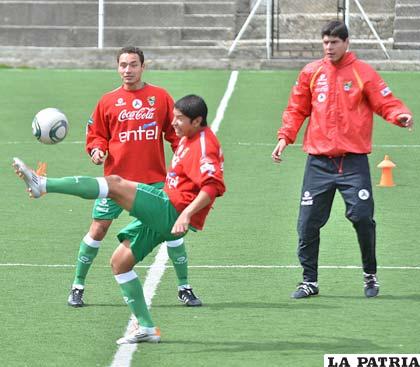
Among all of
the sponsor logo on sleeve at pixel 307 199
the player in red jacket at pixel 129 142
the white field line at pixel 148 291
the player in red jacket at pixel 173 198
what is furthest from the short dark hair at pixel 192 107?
the sponsor logo on sleeve at pixel 307 199

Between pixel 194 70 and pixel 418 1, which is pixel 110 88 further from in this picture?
pixel 418 1

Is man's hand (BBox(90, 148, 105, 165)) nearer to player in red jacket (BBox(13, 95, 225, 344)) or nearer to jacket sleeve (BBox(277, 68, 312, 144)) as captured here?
player in red jacket (BBox(13, 95, 225, 344))

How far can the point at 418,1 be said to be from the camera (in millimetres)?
31672

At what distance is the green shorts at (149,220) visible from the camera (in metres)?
9.30

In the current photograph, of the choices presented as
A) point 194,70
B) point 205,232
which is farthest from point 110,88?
point 205,232

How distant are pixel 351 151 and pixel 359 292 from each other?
3.90ft

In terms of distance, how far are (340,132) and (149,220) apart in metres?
2.27

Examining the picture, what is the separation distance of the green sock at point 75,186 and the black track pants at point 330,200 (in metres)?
2.66

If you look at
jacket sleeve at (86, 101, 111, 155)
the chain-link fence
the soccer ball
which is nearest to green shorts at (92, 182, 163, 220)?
jacket sleeve at (86, 101, 111, 155)

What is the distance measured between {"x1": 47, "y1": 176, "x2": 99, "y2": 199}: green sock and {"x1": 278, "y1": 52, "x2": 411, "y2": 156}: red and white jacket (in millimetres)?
2666

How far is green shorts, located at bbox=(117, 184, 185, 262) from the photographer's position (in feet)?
30.5

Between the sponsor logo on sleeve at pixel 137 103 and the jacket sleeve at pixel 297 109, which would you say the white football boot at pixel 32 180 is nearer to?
the sponsor logo on sleeve at pixel 137 103

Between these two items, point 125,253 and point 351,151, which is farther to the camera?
point 351,151

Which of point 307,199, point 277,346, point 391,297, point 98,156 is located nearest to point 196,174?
point 277,346
